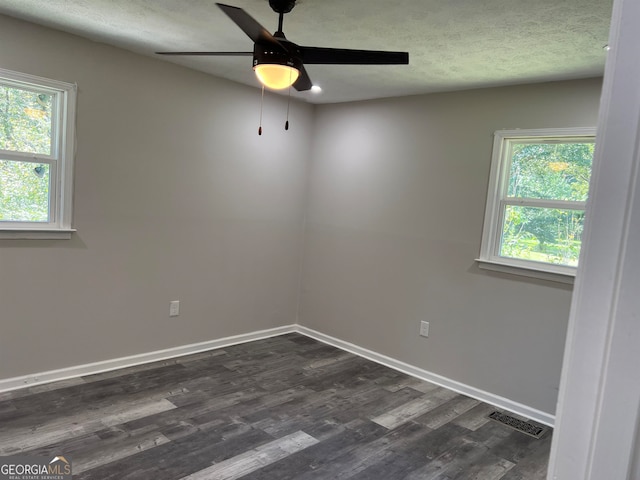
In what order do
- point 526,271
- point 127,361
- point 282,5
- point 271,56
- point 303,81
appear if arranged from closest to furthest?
point 271,56 < point 282,5 < point 303,81 < point 526,271 < point 127,361

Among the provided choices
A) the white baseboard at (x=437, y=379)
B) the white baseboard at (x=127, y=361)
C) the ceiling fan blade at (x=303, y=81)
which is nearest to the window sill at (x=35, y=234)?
the white baseboard at (x=127, y=361)

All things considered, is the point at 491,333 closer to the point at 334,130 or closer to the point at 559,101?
the point at 559,101

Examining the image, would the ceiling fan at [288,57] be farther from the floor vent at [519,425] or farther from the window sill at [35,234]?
the floor vent at [519,425]

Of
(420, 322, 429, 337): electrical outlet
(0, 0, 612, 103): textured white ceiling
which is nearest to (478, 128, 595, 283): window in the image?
(0, 0, 612, 103): textured white ceiling

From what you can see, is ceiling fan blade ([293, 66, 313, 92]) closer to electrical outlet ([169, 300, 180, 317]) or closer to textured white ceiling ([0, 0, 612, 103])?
textured white ceiling ([0, 0, 612, 103])

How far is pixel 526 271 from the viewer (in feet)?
10.8

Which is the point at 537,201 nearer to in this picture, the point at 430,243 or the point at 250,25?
the point at 430,243

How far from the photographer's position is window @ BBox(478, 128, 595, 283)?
3154 millimetres

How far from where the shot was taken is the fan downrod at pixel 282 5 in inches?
85.6

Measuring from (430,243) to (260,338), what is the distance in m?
1.97

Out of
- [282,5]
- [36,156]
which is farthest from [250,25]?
[36,156]

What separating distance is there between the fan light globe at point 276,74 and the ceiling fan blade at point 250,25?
0.10m

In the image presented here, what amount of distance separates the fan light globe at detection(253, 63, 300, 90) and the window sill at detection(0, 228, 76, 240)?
77.3 inches

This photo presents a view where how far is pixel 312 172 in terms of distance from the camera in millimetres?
4758
